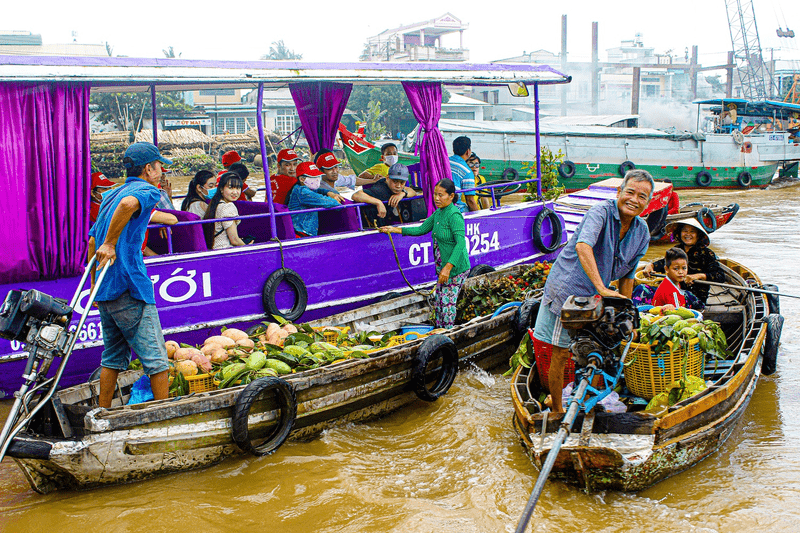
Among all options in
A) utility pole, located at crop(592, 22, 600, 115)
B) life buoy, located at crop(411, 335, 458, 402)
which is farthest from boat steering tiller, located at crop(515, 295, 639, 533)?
utility pole, located at crop(592, 22, 600, 115)

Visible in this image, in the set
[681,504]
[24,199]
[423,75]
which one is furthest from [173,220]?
[681,504]

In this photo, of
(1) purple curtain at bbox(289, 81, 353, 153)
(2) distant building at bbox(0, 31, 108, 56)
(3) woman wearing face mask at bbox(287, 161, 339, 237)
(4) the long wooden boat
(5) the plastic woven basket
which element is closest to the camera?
(5) the plastic woven basket

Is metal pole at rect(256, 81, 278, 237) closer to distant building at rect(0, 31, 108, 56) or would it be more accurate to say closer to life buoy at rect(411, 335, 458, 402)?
life buoy at rect(411, 335, 458, 402)

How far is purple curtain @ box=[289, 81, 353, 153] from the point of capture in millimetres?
9430

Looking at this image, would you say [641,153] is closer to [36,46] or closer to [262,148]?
[262,148]

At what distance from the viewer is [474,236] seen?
28.5ft

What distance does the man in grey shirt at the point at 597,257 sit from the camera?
402 cm

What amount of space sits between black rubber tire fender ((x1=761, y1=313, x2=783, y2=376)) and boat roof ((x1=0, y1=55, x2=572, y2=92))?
4209 mm

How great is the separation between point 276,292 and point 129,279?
8.83 feet

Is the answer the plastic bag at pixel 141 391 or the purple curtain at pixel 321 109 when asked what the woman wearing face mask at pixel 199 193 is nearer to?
the plastic bag at pixel 141 391

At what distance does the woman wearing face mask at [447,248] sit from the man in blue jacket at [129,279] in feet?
8.83

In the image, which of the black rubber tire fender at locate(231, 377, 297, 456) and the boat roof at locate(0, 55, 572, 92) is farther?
the boat roof at locate(0, 55, 572, 92)

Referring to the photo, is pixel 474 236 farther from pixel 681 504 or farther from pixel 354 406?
pixel 681 504

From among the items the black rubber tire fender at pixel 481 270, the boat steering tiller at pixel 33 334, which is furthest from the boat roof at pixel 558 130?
the boat steering tiller at pixel 33 334
